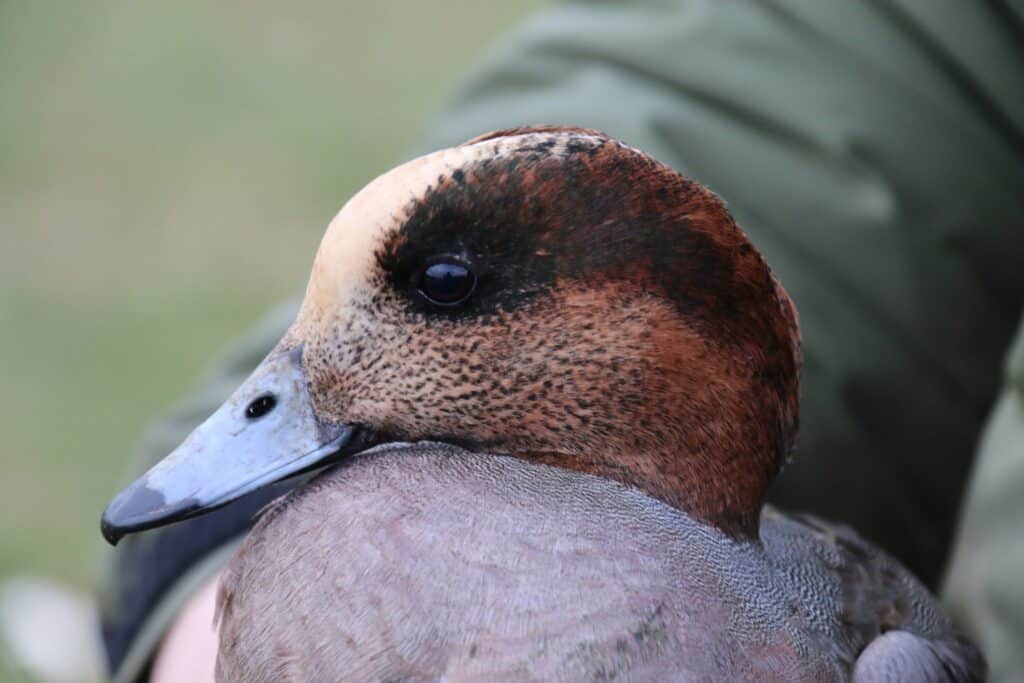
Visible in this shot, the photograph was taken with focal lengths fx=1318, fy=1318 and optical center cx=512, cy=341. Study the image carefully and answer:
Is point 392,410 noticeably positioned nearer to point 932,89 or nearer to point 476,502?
point 476,502

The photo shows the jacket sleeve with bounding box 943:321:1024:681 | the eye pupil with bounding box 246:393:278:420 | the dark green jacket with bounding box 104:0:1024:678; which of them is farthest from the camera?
the dark green jacket with bounding box 104:0:1024:678

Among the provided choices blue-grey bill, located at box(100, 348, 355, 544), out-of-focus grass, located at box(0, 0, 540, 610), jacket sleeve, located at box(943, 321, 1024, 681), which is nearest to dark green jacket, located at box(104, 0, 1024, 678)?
jacket sleeve, located at box(943, 321, 1024, 681)

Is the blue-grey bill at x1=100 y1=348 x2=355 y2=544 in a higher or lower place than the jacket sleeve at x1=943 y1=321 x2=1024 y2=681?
higher

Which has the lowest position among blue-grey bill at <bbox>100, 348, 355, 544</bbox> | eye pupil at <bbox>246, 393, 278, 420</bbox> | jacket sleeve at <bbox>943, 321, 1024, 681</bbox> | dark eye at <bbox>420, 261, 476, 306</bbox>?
jacket sleeve at <bbox>943, 321, 1024, 681</bbox>

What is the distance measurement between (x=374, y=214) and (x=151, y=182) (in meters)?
2.96

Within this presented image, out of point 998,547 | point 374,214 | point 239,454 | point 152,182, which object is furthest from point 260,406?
point 152,182

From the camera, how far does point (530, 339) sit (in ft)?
2.76

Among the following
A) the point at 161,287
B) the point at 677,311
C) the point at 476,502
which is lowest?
the point at 161,287

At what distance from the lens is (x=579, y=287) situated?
Answer: 828 mm

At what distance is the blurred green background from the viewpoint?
9.41 feet

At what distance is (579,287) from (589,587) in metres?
0.19

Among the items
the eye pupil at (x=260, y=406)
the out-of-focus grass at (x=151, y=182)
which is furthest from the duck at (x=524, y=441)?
the out-of-focus grass at (x=151, y=182)

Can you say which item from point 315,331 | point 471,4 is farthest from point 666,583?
point 471,4

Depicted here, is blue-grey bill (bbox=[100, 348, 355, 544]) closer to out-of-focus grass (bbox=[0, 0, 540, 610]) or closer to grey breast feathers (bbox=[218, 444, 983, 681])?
grey breast feathers (bbox=[218, 444, 983, 681])
